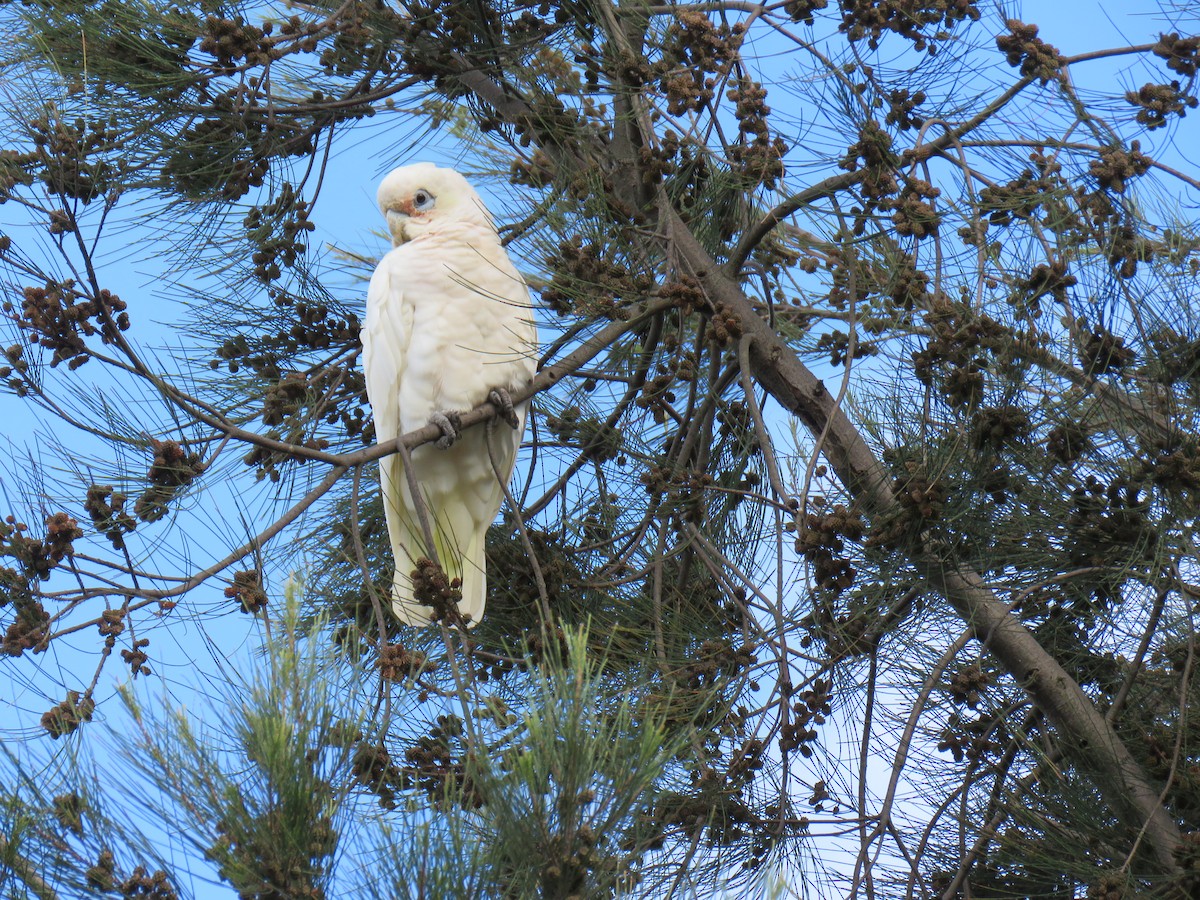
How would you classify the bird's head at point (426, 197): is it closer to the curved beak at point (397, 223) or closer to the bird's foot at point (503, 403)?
the curved beak at point (397, 223)

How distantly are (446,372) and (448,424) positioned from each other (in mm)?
133

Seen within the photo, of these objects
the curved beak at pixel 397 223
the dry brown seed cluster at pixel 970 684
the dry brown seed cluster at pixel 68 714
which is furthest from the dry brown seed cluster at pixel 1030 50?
the dry brown seed cluster at pixel 68 714

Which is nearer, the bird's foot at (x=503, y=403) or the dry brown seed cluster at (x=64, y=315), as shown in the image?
the dry brown seed cluster at (x=64, y=315)

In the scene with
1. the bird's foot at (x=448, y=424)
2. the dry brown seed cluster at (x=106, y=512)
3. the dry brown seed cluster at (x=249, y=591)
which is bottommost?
the dry brown seed cluster at (x=249, y=591)

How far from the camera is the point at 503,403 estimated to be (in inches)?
90.0

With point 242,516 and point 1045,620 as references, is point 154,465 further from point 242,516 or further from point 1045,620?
point 1045,620

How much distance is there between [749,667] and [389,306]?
1051 millimetres

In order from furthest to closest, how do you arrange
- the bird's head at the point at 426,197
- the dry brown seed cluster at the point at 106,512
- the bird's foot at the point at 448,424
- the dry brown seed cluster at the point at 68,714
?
the bird's head at the point at 426,197 → the bird's foot at the point at 448,424 → the dry brown seed cluster at the point at 106,512 → the dry brown seed cluster at the point at 68,714

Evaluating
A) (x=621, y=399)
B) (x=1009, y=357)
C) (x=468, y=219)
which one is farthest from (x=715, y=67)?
(x=468, y=219)

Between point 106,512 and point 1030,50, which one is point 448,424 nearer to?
point 106,512

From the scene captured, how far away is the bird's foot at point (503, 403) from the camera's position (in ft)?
7.50

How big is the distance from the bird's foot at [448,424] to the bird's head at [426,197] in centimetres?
53

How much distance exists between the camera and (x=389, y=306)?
7.97 ft

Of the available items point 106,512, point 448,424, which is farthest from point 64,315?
point 448,424
